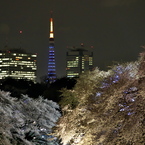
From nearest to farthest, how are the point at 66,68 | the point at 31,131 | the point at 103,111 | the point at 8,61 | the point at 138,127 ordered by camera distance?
the point at 138,127 < the point at 103,111 < the point at 31,131 < the point at 8,61 < the point at 66,68

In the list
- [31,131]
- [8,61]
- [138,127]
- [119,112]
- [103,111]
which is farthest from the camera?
[8,61]

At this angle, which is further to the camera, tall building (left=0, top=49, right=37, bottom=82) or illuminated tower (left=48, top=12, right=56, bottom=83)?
illuminated tower (left=48, top=12, right=56, bottom=83)

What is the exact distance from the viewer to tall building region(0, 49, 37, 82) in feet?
535

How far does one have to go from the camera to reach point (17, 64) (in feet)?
541

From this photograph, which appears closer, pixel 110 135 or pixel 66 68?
pixel 110 135

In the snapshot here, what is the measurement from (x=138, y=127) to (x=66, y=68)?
185653 millimetres

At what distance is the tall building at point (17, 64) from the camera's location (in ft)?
535

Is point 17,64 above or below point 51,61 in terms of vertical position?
below

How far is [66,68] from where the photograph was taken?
19375cm

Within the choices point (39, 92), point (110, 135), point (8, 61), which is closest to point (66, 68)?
point (8, 61)

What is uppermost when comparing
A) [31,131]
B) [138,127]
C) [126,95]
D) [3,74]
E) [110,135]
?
[126,95]

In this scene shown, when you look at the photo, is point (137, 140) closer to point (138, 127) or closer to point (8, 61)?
point (138, 127)

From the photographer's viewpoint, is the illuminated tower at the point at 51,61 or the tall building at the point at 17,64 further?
the illuminated tower at the point at 51,61

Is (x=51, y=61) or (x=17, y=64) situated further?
(x=51, y=61)
